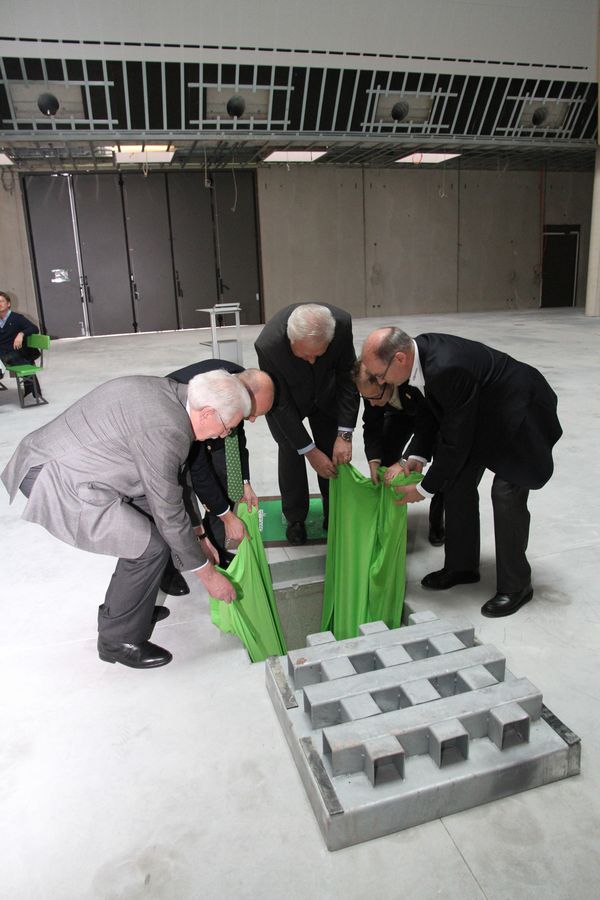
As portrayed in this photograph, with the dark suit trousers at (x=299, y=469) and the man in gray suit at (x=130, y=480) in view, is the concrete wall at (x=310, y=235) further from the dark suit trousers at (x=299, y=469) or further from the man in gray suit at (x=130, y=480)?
the man in gray suit at (x=130, y=480)

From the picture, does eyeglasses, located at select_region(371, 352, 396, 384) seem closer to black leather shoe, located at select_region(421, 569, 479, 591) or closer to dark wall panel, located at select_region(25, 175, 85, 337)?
black leather shoe, located at select_region(421, 569, 479, 591)

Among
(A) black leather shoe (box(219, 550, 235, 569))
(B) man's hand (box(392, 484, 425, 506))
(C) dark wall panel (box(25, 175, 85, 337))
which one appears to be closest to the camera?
(B) man's hand (box(392, 484, 425, 506))

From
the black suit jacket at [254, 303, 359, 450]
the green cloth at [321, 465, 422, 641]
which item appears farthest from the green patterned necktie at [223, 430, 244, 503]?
the green cloth at [321, 465, 422, 641]

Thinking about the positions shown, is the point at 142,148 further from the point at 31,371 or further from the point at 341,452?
the point at 341,452

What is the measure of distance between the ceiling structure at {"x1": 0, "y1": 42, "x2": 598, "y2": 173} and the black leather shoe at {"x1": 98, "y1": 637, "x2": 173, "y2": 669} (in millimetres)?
8425

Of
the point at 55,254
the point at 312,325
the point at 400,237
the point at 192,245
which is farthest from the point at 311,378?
the point at 400,237

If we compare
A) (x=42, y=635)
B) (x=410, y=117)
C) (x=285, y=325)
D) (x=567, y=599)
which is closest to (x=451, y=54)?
(x=410, y=117)

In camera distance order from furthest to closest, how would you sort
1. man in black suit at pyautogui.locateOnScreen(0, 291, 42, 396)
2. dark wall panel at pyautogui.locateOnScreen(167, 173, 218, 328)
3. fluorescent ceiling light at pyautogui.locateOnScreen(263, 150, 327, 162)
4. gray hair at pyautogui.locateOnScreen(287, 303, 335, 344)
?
dark wall panel at pyautogui.locateOnScreen(167, 173, 218, 328) < fluorescent ceiling light at pyautogui.locateOnScreen(263, 150, 327, 162) < man in black suit at pyautogui.locateOnScreen(0, 291, 42, 396) < gray hair at pyautogui.locateOnScreen(287, 303, 335, 344)

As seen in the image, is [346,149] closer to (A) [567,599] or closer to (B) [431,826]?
(A) [567,599]

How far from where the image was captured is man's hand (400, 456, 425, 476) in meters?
2.37

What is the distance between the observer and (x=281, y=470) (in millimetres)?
3000

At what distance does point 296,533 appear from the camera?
3004mm

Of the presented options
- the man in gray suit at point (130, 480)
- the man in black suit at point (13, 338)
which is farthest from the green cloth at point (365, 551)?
the man in black suit at point (13, 338)

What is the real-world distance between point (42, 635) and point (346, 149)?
1114 cm
